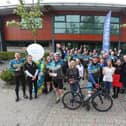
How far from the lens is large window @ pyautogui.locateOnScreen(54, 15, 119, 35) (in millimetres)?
24561

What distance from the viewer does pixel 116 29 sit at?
24.6 m

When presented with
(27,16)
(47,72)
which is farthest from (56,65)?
(27,16)

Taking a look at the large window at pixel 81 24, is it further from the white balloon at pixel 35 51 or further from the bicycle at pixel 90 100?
the bicycle at pixel 90 100

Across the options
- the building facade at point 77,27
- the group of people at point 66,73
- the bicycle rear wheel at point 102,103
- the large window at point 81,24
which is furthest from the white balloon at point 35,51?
the large window at point 81,24

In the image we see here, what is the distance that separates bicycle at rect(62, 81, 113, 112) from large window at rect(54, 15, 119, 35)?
53.4 feet

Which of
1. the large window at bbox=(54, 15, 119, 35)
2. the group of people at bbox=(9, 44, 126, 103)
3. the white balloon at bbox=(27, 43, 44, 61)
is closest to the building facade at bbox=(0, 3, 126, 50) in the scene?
the large window at bbox=(54, 15, 119, 35)

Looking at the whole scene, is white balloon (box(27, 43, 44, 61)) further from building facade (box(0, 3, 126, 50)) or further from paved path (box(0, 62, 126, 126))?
building facade (box(0, 3, 126, 50))

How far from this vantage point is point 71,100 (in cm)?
907

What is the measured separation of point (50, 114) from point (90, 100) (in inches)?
58.4

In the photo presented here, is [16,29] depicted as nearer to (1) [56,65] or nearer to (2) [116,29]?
(2) [116,29]

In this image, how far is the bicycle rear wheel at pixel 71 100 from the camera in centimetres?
900

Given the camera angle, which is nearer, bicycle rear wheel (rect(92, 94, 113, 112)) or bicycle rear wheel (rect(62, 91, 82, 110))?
bicycle rear wheel (rect(92, 94, 113, 112))

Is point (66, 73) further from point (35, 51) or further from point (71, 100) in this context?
point (35, 51)

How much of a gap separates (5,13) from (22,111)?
18.8m
